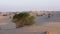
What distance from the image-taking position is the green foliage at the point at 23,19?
1249cm

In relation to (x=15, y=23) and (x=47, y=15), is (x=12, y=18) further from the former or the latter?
(x=47, y=15)

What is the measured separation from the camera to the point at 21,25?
12.3 meters

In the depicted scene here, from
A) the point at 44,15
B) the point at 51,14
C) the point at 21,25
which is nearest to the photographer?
the point at 21,25

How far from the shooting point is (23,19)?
41.6 feet

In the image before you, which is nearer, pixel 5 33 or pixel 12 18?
pixel 5 33

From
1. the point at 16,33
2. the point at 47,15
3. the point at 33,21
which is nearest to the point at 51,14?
the point at 47,15

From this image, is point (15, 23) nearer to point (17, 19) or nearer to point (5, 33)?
point (17, 19)

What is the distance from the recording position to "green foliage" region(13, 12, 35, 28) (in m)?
12.5

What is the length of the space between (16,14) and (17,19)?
1.36 feet

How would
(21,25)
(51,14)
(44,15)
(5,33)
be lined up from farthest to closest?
(51,14) → (44,15) → (21,25) → (5,33)

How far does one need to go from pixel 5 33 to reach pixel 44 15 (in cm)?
756

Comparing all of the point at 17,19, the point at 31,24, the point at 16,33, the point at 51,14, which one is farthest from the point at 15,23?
the point at 51,14

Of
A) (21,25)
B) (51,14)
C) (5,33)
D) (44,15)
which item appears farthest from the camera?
(51,14)

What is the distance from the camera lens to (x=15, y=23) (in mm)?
12578
